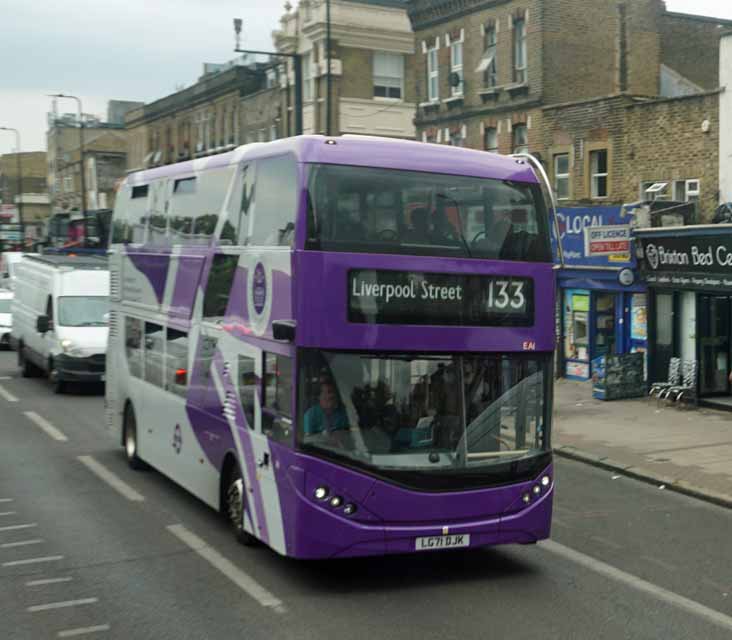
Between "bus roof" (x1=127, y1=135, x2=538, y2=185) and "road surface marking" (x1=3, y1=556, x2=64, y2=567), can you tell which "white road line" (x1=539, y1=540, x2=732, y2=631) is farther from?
"road surface marking" (x1=3, y1=556, x2=64, y2=567)

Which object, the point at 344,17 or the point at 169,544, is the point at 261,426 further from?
the point at 344,17

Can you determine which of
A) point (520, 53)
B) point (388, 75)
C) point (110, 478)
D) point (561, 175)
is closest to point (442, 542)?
point (110, 478)

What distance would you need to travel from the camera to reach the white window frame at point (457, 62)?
3388 cm

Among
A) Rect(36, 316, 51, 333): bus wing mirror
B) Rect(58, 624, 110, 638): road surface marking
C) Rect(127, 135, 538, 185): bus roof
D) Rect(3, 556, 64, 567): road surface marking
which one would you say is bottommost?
Rect(3, 556, 64, 567): road surface marking

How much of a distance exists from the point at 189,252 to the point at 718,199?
46.8ft

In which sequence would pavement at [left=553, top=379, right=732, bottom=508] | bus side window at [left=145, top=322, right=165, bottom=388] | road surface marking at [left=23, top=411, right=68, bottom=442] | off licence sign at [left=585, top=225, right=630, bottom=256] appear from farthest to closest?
off licence sign at [left=585, top=225, right=630, bottom=256] < road surface marking at [left=23, top=411, right=68, bottom=442] < pavement at [left=553, top=379, right=732, bottom=508] < bus side window at [left=145, top=322, right=165, bottom=388]

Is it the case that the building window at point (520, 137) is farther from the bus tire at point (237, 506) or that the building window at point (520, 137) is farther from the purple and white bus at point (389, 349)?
the bus tire at point (237, 506)

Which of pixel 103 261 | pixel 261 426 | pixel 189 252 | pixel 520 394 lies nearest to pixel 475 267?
pixel 520 394

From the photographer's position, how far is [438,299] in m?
9.76

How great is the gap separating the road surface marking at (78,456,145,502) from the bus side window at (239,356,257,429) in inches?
135

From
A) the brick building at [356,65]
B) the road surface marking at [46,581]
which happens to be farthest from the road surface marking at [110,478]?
the brick building at [356,65]

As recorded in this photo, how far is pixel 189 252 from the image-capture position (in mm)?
12859

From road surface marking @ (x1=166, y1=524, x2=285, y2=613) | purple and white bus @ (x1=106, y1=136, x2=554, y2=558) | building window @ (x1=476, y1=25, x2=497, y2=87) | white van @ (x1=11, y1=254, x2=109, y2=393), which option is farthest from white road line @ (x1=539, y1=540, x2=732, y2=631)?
building window @ (x1=476, y1=25, x2=497, y2=87)

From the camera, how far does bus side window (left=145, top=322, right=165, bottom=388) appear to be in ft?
46.6
